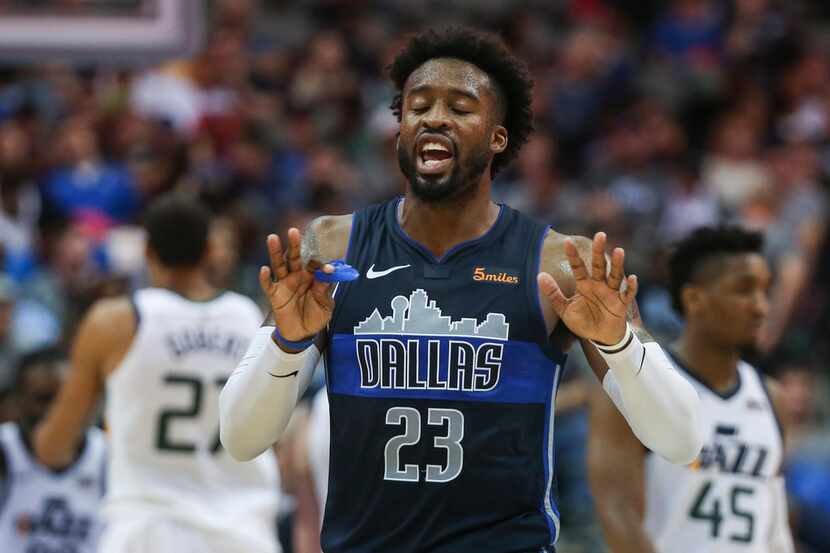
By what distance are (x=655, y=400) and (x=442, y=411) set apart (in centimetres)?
61

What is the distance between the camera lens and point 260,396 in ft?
13.8

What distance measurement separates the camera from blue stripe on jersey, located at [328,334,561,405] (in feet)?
13.9

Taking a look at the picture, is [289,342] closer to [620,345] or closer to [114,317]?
[620,345]

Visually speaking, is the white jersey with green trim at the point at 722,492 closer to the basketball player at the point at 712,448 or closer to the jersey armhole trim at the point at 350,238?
the basketball player at the point at 712,448

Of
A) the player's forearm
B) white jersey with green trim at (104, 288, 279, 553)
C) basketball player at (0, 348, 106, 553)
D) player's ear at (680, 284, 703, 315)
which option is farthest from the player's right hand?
basketball player at (0, 348, 106, 553)

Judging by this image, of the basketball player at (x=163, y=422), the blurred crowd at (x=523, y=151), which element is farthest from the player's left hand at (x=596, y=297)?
the blurred crowd at (x=523, y=151)

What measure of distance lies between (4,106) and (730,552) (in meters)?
8.84

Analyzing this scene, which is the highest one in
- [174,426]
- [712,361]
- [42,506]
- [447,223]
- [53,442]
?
[447,223]

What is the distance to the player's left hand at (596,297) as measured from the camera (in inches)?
157

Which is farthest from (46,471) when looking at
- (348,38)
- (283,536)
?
(348,38)

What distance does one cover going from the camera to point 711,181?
13344 millimetres

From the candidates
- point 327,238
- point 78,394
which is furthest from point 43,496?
point 327,238

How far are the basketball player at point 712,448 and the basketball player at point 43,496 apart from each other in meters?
2.65

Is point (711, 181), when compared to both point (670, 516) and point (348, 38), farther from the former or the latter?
point (670, 516)
